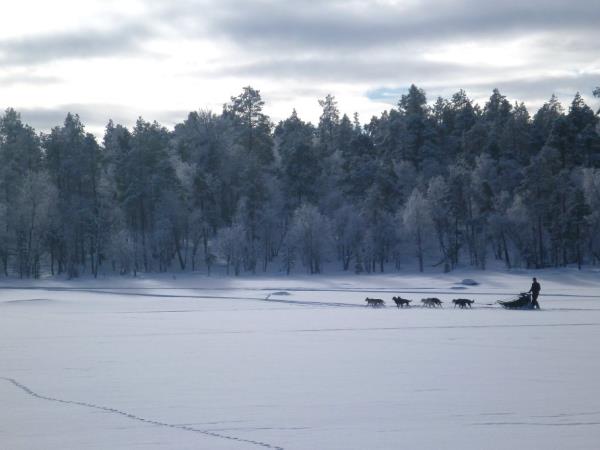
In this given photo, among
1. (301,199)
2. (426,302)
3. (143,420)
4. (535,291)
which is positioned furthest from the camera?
(301,199)

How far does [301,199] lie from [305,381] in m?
74.0

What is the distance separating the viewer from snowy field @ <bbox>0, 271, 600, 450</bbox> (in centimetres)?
995

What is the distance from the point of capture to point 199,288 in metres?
55.3

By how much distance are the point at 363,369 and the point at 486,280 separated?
42.2m

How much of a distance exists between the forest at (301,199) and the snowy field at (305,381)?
43666mm

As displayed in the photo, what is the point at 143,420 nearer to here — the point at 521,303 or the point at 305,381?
the point at 305,381

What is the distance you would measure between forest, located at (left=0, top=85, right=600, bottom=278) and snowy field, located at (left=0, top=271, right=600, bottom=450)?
43.7 metres

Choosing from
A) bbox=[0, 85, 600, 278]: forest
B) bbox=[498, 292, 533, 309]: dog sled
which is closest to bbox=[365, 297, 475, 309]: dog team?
bbox=[498, 292, 533, 309]: dog sled

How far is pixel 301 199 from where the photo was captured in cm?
8769

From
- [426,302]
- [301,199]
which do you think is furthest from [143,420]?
[301,199]

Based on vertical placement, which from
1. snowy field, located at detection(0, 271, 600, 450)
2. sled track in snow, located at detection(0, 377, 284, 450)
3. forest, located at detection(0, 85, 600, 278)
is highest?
forest, located at detection(0, 85, 600, 278)

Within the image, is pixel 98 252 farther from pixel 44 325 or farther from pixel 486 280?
pixel 44 325

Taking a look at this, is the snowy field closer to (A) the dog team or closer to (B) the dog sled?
(B) the dog sled

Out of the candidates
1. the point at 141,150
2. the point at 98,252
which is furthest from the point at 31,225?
the point at 141,150
